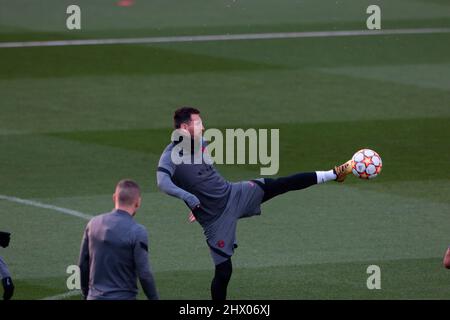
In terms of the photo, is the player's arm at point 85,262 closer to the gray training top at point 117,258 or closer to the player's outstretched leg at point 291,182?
the gray training top at point 117,258

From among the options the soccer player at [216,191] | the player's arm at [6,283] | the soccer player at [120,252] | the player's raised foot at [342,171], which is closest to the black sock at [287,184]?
the soccer player at [216,191]

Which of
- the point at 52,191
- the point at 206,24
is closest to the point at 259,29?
the point at 206,24

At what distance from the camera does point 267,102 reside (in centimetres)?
2117

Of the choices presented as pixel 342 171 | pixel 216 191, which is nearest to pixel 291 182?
pixel 342 171

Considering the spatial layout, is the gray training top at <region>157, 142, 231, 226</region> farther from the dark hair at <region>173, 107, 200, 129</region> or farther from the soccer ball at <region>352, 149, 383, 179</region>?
the soccer ball at <region>352, 149, 383, 179</region>

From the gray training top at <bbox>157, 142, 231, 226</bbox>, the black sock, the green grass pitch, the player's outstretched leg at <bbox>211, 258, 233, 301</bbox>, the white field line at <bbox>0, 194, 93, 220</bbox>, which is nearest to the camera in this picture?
the player's outstretched leg at <bbox>211, 258, 233, 301</bbox>

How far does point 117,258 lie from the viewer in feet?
29.8

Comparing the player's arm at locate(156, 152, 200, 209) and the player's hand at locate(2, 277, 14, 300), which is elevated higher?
the player's arm at locate(156, 152, 200, 209)

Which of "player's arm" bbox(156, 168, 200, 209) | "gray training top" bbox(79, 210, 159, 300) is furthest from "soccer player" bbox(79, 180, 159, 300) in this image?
"player's arm" bbox(156, 168, 200, 209)

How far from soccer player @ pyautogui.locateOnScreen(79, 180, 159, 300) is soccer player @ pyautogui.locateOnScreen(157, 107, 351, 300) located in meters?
1.97

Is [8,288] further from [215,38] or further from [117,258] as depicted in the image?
[215,38]

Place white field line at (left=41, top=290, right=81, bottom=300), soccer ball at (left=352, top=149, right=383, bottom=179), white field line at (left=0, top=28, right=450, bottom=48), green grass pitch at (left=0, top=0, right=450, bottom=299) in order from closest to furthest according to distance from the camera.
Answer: white field line at (left=41, top=290, right=81, bottom=300) → soccer ball at (left=352, top=149, right=383, bottom=179) → green grass pitch at (left=0, top=0, right=450, bottom=299) → white field line at (left=0, top=28, right=450, bottom=48)

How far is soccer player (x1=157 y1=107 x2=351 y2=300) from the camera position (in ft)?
36.8
